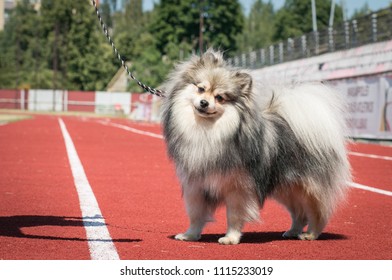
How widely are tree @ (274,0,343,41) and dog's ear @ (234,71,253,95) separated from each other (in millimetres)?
89531

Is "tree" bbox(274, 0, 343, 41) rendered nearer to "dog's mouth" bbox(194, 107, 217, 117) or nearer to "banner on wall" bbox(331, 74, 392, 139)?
"banner on wall" bbox(331, 74, 392, 139)

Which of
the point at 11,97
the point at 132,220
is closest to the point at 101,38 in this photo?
the point at 11,97

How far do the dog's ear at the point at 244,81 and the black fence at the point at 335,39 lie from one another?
16131 millimetres

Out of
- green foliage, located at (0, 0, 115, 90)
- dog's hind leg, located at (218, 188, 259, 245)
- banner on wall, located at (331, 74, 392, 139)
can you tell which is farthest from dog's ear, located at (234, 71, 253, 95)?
green foliage, located at (0, 0, 115, 90)

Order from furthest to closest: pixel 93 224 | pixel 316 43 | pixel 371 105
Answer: pixel 316 43, pixel 371 105, pixel 93 224

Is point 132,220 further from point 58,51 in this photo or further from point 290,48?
point 58,51

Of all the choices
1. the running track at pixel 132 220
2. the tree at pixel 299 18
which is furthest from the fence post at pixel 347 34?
the tree at pixel 299 18

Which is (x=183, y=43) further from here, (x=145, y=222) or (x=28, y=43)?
(x=145, y=222)

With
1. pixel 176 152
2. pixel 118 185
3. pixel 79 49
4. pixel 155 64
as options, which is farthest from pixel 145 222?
pixel 79 49

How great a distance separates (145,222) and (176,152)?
4.64 feet

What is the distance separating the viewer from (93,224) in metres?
7.15

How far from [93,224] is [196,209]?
1.26 meters

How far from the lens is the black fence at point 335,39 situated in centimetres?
2764

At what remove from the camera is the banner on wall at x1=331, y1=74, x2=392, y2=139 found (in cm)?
2294
